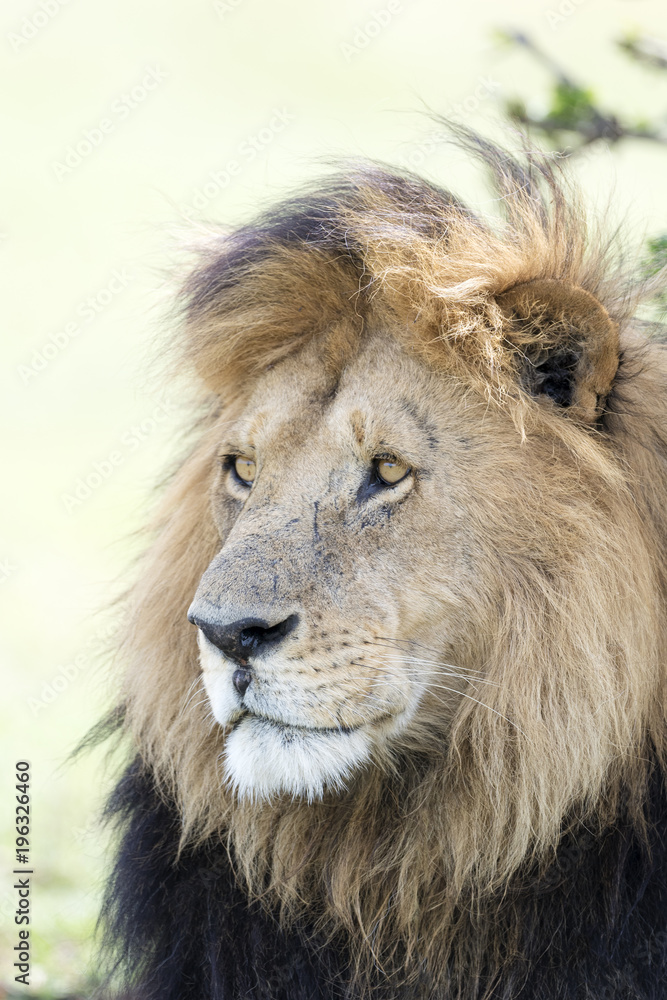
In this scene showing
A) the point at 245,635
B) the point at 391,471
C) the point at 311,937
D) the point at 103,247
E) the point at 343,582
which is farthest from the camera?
the point at 103,247

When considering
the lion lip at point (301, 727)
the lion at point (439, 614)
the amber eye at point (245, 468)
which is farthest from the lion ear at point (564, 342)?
the lion lip at point (301, 727)

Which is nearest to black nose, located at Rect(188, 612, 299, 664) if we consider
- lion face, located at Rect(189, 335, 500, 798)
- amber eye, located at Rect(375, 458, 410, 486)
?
lion face, located at Rect(189, 335, 500, 798)

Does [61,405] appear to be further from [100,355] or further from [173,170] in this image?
[173,170]

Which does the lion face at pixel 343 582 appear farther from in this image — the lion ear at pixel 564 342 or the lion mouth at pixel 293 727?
the lion ear at pixel 564 342

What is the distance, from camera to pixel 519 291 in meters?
2.34

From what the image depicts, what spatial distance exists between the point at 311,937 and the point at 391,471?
A: 1164 millimetres

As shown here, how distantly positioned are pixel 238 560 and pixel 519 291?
2.76ft

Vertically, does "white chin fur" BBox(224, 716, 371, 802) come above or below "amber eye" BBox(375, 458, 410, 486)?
below

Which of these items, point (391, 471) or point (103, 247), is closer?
point (391, 471)

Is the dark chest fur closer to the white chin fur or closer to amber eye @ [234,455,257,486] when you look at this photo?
the white chin fur

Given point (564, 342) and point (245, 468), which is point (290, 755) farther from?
point (564, 342)

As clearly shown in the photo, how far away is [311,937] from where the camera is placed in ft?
8.60

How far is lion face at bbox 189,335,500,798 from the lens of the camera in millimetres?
2207

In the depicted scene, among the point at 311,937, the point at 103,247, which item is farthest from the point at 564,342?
the point at 103,247
